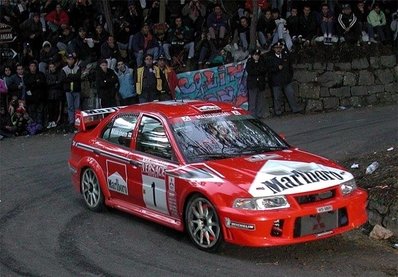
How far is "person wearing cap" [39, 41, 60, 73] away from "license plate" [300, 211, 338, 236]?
41.3ft

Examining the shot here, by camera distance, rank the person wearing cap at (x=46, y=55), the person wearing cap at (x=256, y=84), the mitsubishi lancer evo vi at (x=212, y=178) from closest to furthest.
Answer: the mitsubishi lancer evo vi at (x=212, y=178) → the person wearing cap at (x=256, y=84) → the person wearing cap at (x=46, y=55)

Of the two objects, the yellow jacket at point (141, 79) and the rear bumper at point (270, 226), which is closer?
the rear bumper at point (270, 226)

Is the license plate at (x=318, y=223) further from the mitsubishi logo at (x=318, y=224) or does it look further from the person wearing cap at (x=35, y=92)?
the person wearing cap at (x=35, y=92)

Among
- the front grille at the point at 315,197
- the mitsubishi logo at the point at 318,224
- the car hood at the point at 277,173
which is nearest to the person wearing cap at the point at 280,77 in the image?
the car hood at the point at 277,173

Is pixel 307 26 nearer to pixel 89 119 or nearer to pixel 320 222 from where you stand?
pixel 89 119

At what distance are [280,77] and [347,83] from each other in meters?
2.10

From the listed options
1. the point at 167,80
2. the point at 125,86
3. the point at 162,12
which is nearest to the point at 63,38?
the point at 125,86

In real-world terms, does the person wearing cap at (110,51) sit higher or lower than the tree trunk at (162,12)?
lower

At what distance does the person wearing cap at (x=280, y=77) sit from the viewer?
59.2 ft

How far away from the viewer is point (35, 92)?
1806 centimetres

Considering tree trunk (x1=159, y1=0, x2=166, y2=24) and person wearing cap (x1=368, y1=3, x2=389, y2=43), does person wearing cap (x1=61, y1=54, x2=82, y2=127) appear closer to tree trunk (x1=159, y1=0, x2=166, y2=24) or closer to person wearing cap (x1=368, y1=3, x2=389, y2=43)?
tree trunk (x1=159, y1=0, x2=166, y2=24)

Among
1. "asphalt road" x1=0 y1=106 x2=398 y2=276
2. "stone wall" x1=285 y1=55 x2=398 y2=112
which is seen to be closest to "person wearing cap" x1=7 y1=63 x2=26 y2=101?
"asphalt road" x1=0 y1=106 x2=398 y2=276

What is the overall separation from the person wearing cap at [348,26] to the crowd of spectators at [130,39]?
3cm

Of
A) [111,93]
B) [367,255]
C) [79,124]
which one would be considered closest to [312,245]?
[367,255]
